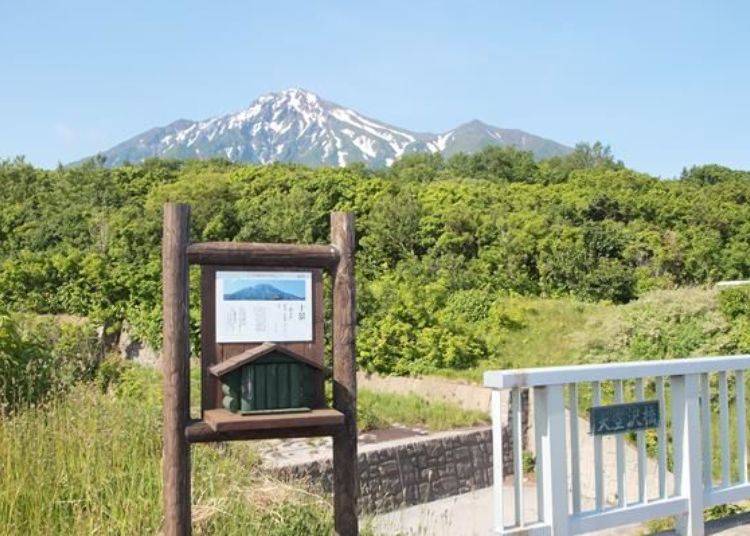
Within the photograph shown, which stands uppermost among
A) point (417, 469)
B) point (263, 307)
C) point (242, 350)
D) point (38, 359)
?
point (263, 307)

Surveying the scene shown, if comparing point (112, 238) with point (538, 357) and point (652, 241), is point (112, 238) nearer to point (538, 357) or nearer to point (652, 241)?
point (538, 357)

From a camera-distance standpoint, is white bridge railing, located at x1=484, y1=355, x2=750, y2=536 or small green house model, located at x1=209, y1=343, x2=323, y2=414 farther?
white bridge railing, located at x1=484, y1=355, x2=750, y2=536

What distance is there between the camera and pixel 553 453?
4.19m

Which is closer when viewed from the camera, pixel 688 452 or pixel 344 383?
pixel 344 383

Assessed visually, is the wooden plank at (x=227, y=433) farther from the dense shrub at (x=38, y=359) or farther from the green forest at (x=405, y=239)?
the green forest at (x=405, y=239)

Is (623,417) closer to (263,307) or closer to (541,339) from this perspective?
(263,307)

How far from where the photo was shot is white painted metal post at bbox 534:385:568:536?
4.18 metres

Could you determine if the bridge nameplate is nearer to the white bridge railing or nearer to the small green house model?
the white bridge railing

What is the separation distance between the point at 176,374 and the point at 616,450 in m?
2.43

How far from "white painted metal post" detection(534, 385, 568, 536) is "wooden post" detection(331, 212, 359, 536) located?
3.05ft

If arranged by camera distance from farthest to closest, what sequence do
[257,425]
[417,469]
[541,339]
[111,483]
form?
[541,339] → [417,469] → [111,483] → [257,425]

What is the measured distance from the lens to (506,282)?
54.7ft

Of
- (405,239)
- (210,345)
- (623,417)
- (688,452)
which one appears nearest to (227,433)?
(210,345)

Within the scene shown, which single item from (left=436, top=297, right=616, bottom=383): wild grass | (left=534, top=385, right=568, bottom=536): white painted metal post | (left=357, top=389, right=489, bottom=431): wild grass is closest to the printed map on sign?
(left=534, top=385, right=568, bottom=536): white painted metal post
